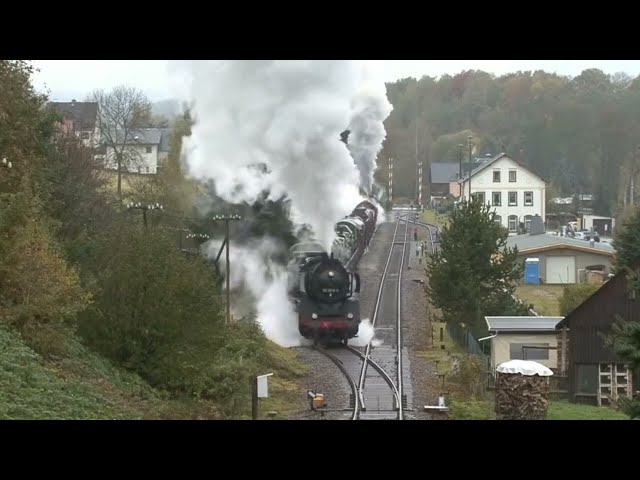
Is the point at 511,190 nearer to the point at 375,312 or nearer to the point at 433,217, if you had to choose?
the point at 433,217

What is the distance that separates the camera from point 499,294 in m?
16.2

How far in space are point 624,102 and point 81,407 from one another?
21.4m

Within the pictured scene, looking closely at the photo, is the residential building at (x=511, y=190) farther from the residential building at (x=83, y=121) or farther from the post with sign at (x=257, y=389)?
the post with sign at (x=257, y=389)

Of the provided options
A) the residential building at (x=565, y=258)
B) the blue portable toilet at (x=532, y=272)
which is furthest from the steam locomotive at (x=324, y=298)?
the residential building at (x=565, y=258)

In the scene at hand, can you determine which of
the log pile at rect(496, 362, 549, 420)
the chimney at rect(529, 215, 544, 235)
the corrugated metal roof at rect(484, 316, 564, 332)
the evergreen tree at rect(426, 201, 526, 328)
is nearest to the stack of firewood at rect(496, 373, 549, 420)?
the log pile at rect(496, 362, 549, 420)

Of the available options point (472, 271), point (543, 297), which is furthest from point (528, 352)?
point (543, 297)

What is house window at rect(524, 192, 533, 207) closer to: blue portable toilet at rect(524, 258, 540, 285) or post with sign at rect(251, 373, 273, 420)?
blue portable toilet at rect(524, 258, 540, 285)

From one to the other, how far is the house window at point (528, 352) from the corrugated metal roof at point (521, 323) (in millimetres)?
262

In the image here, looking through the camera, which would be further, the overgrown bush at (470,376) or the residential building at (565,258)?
the residential building at (565,258)

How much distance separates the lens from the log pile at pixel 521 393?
34.8 ft

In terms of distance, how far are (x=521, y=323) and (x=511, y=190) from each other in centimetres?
783

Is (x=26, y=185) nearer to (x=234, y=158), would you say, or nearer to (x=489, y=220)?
(x=489, y=220)

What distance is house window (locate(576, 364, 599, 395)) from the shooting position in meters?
13.5

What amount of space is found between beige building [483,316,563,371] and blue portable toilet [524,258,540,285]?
A: 190 inches
